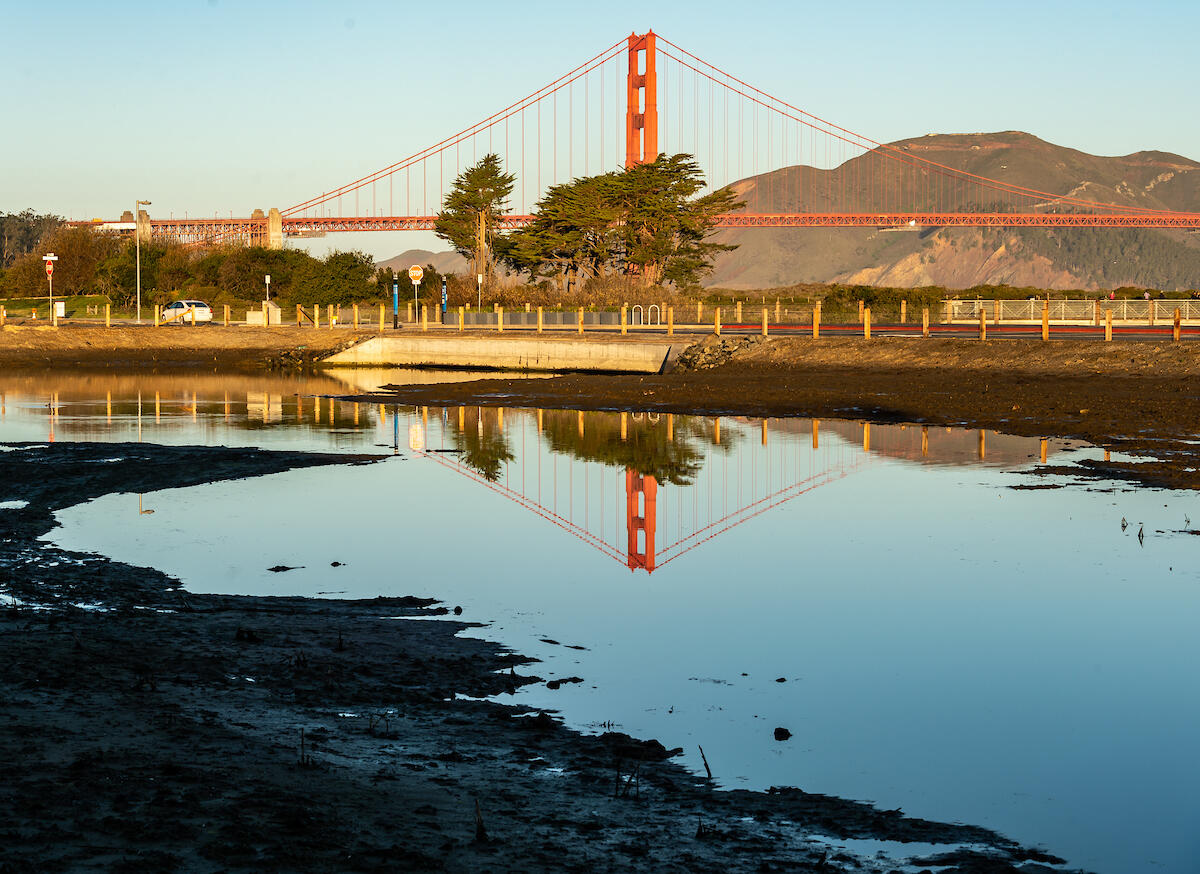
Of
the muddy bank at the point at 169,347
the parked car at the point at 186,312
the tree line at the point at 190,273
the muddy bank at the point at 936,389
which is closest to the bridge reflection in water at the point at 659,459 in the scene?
the muddy bank at the point at 936,389

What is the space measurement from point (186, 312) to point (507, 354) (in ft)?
97.4

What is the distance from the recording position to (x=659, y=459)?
2359 cm

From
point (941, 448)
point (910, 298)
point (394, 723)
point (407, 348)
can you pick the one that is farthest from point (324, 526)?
point (910, 298)

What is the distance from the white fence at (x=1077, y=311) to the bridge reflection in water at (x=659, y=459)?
87.7 feet

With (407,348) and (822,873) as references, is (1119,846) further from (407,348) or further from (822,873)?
(407,348)

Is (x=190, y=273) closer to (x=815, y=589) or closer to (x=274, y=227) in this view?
(x=274, y=227)

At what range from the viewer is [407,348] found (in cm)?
5394

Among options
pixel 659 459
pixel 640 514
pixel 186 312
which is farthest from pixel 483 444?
pixel 186 312

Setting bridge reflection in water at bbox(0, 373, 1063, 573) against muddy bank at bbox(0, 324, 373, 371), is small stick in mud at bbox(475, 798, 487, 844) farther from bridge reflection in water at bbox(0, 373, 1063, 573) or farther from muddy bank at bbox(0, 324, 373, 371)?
muddy bank at bbox(0, 324, 373, 371)

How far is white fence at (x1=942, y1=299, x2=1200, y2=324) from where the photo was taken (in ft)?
172

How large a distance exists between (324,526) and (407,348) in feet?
126

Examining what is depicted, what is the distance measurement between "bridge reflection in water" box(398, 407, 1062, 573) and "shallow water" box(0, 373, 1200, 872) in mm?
107

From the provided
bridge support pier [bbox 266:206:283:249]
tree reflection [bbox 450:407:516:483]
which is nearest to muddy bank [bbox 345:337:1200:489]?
tree reflection [bbox 450:407:516:483]

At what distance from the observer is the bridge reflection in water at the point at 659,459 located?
1702 cm
